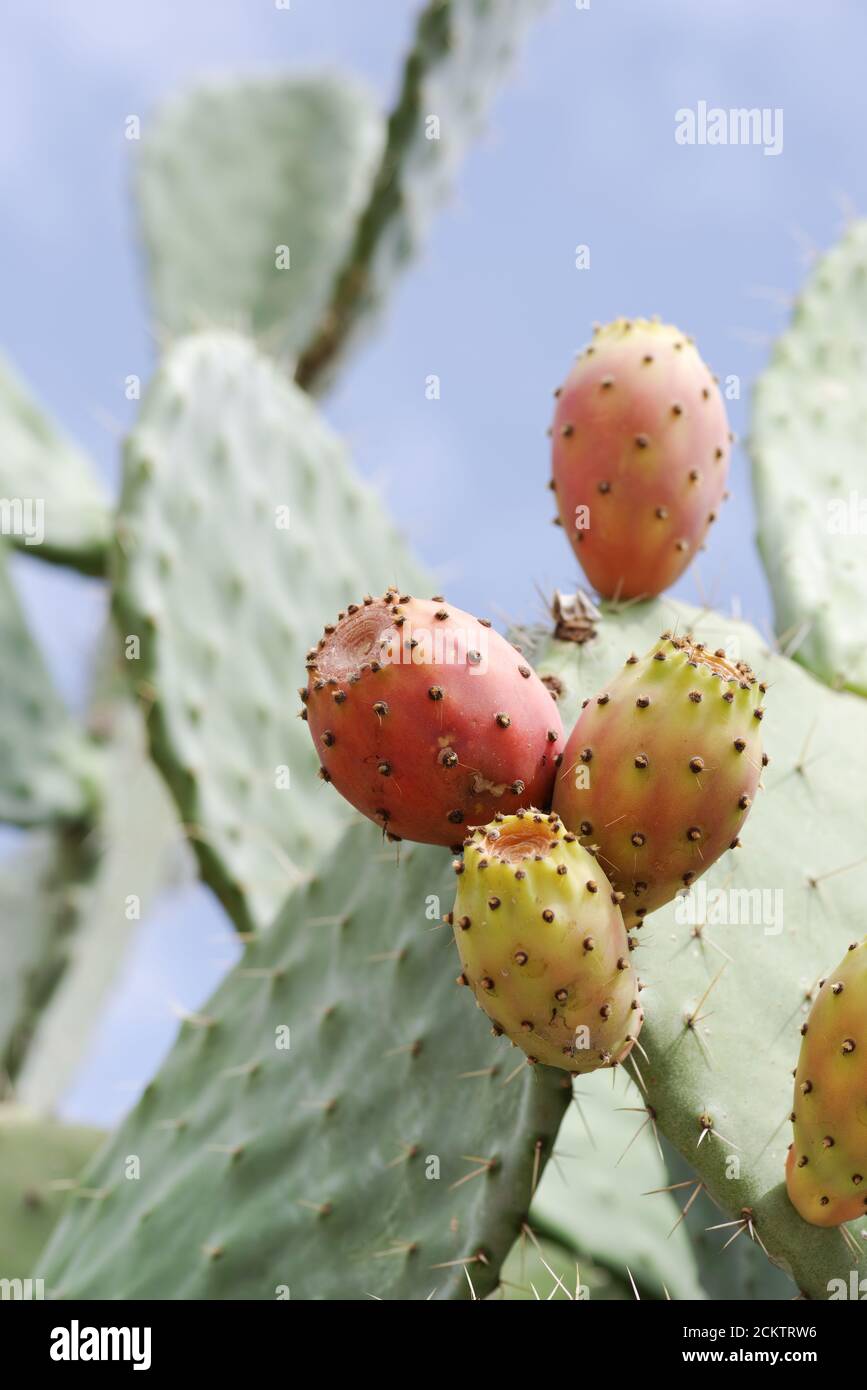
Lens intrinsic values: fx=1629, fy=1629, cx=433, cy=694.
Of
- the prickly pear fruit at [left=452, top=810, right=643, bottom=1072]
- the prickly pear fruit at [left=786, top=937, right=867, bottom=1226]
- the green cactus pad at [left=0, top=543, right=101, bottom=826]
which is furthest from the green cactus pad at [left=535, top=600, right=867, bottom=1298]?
the green cactus pad at [left=0, top=543, right=101, bottom=826]

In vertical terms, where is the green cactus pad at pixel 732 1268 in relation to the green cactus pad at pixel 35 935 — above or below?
below

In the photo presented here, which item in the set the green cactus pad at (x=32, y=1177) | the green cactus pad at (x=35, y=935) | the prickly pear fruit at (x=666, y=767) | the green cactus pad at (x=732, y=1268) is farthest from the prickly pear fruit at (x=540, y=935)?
the green cactus pad at (x=35, y=935)

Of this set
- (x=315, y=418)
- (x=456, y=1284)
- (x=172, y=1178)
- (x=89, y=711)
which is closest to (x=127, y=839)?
(x=89, y=711)

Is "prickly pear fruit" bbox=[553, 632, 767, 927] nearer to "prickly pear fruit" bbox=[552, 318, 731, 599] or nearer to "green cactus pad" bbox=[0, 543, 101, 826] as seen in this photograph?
"prickly pear fruit" bbox=[552, 318, 731, 599]

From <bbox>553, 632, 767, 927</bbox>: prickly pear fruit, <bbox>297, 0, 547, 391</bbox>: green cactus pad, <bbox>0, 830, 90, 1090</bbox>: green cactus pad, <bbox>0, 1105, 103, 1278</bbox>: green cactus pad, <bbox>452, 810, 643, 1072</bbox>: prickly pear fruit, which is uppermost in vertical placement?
<bbox>297, 0, 547, 391</bbox>: green cactus pad

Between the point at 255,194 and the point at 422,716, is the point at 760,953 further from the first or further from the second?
the point at 255,194

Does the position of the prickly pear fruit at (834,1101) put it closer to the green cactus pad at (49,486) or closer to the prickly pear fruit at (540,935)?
the prickly pear fruit at (540,935)

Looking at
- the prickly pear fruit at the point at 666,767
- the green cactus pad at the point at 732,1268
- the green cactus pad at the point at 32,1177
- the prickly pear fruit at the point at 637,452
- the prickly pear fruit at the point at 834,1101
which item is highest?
the prickly pear fruit at the point at 637,452
